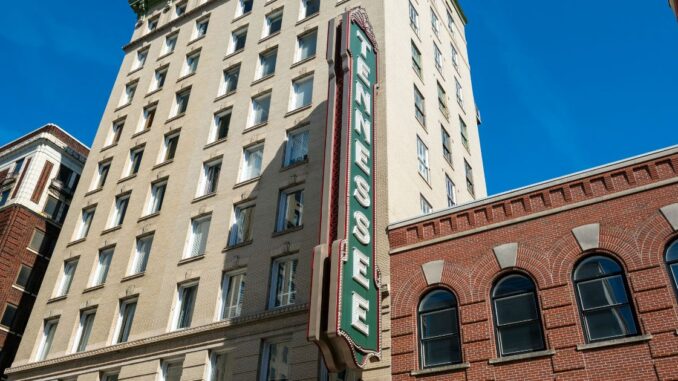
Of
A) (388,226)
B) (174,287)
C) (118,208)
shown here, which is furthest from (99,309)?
(388,226)

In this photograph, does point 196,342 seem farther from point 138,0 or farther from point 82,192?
point 138,0

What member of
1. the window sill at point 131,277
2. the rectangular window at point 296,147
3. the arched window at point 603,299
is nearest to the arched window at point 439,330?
the arched window at point 603,299

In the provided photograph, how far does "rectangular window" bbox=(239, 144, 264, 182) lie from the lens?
2897 cm

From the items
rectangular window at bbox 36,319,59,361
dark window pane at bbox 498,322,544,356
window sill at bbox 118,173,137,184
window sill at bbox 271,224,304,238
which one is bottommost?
dark window pane at bbox 498,322,544,356

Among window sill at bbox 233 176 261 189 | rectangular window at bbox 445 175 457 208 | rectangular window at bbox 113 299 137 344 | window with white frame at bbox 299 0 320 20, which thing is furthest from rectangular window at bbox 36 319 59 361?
window with white frame at bbox 299 0 320 20

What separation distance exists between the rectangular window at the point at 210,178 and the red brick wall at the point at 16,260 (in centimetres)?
→ 1583

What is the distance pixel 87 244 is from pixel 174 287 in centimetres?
842

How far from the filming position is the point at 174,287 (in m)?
26.7

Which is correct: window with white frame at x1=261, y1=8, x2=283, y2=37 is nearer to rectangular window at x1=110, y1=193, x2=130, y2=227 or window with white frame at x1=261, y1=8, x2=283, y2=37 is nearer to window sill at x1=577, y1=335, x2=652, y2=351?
rectangular window at x1=110, y1=193, x2=130, y2=227

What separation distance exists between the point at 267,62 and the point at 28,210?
1934 centimetres

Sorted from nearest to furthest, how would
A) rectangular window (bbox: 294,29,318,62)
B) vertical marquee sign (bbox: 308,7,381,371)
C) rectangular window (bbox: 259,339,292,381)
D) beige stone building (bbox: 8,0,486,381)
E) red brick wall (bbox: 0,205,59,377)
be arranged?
1. vertical marquee sign (bbox: 308,7,381,371)
2. rectangular window (bbox: 259,339,292,381)
3. beige stone building (bbox: 8,0,486,381)
4. rectangular window (bbox: 294,29,318,62)
5. red brick wall (bbox: 0,205,59,377)

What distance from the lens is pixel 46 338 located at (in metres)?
30.0

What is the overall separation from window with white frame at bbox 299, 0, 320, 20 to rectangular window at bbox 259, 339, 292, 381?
1949 cm

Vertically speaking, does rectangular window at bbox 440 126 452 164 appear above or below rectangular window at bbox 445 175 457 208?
above
